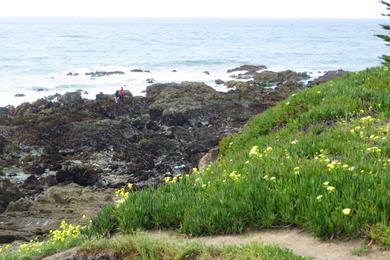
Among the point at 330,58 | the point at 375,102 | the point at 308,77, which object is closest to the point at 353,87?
the point at 375,102

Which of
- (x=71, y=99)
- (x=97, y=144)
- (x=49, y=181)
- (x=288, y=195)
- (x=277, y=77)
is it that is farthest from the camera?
(x=277, y=77)

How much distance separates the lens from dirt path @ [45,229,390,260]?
5143 mm

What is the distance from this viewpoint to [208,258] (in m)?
5.20

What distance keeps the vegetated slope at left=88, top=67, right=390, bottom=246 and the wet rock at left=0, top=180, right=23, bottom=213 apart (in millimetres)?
11326

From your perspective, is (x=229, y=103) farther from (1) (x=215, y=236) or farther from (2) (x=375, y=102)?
(1) (x=215, y=236)

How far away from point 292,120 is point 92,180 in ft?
39.1

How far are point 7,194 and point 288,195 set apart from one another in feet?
48.0

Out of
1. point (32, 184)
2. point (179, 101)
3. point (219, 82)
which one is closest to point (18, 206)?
point (32, 184)

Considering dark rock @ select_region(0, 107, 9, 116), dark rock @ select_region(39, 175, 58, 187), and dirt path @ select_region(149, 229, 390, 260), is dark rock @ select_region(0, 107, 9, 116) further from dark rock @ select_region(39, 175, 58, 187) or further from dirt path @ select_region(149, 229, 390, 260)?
dirt path @ select_region(149, 229, 390, 260)

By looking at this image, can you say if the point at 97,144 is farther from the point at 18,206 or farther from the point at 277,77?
the point at 277,77

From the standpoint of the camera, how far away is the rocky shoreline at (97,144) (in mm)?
17500

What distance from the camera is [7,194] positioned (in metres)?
18.5

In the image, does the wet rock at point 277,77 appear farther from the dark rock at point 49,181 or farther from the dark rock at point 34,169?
the dark rock at point 49,181

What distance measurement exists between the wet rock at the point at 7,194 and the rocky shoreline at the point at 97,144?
0.13 ft
